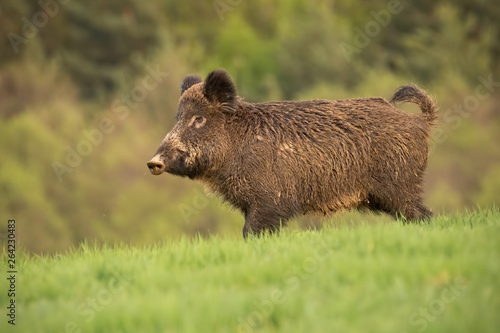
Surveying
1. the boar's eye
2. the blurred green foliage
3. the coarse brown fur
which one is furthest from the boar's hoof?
the blurred green foliage

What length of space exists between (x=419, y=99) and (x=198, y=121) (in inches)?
116

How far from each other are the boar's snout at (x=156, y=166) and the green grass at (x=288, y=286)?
118 centimetres

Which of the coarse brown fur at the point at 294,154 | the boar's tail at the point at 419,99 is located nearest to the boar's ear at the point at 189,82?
the coarse brown fur at the point at 294,154

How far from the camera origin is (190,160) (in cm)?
920

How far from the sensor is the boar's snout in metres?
8.79

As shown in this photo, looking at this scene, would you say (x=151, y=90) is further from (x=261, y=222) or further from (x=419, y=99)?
(x=261, y=222)

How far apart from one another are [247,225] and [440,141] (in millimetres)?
38979

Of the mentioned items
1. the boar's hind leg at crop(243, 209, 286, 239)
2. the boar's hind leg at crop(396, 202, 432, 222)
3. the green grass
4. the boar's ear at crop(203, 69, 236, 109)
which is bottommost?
the green grass

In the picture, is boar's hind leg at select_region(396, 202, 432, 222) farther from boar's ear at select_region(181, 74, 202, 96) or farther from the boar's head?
boar's ear at select_region(181, 74, 202, 96)

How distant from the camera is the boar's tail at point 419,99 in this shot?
995 centimetres

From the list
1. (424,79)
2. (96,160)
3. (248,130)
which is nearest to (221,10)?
(424,79)

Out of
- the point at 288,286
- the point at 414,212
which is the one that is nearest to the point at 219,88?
the point at 414,212

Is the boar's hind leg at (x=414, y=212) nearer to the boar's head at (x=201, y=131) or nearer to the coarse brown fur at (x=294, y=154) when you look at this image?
the coarse brown fur at (x=294, y=154)

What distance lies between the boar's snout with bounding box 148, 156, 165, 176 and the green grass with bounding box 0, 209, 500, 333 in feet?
3.87
